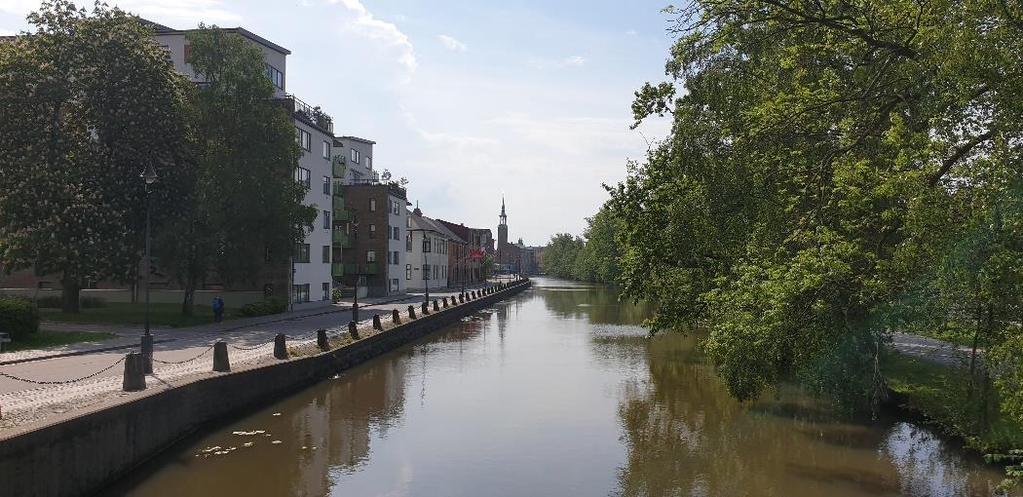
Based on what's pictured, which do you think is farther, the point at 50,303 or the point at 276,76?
the point at 276,76

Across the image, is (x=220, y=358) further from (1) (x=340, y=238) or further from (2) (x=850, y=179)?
(1) (x=340, y=238)

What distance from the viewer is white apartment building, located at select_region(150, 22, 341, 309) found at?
5009 cm

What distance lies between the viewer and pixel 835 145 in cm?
1485

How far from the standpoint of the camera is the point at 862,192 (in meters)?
11.8

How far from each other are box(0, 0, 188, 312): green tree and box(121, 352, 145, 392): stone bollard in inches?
770

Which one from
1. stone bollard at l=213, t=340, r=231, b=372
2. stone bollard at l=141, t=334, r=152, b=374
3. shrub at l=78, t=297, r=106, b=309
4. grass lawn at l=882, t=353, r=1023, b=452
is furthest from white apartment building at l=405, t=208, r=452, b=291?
grass lawn at l=882, t=353, r=1023, b=452

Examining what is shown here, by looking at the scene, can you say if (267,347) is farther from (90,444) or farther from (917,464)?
(917,464)

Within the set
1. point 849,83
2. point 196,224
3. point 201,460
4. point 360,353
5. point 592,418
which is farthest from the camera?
point 196,224

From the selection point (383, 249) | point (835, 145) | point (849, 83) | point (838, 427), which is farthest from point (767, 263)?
point (383, 249)

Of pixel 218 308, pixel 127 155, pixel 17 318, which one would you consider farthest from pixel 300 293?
pixel 17 318

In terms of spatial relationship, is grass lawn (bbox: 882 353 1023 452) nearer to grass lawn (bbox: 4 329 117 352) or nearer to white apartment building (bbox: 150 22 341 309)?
grass lawn (bbox: 4 329 117 352)

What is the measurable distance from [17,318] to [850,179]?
84.5 ft

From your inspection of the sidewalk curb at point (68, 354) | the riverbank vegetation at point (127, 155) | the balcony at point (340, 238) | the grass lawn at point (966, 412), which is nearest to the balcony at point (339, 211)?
the balcony at point (340, 238)

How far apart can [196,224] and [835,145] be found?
31615 mm
